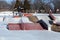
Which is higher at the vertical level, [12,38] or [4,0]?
[4,0]

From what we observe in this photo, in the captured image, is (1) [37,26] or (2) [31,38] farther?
(1) [37,26]

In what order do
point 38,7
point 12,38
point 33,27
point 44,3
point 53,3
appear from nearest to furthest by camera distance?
point 12,38
point 33,27
point 38,7
point 44,3
point 53,3

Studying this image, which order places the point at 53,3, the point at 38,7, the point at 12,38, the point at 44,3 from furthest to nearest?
the point at 53,3 < the point at 44,3 < the point at 38,7 < the point at 12,38

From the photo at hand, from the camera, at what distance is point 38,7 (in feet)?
44.0

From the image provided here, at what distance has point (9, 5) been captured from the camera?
14.7 meters

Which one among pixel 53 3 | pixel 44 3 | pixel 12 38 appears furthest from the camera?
pixel 53 3

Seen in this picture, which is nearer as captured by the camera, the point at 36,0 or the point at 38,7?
the point at 38,7

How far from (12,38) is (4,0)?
10.4m

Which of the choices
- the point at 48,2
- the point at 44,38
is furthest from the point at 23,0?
the point at 44,38

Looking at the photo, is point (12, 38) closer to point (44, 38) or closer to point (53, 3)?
point (44, 38)

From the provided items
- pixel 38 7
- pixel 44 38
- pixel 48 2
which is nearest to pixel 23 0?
pixel 38 7

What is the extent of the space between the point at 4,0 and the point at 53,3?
410 centimetres

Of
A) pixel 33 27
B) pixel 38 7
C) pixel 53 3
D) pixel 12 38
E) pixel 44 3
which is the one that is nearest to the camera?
pixel 12 38

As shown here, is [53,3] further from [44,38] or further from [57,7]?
[44,38]
